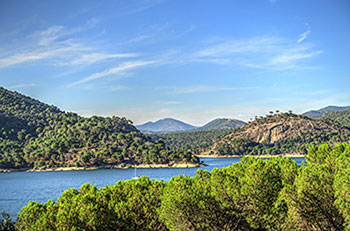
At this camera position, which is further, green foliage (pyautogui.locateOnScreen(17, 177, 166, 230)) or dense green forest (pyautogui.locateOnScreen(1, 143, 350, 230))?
dense green forest (pyautogui.locateOnScreen(1, 143, 350, 230))

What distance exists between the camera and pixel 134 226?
29094 mm

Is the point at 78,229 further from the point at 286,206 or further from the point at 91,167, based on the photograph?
the point at 91,167

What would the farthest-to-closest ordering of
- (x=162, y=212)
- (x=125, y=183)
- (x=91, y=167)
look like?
(x=91, y=167) → (x=125, y=183) → (x=162, y=212)

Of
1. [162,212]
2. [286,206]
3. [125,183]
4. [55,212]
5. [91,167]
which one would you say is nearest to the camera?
[55,212]

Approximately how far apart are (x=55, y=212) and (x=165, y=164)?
162 m

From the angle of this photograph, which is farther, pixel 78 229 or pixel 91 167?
pixel 91 167

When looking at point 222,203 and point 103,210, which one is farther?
point 222,203

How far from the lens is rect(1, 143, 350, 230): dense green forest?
27422 millimetres

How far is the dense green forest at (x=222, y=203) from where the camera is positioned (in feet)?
90.0

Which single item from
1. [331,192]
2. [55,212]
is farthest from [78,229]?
[331,192]

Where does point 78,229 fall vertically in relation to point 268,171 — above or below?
below

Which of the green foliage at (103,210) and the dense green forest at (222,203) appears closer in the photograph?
the green foliage at (103,210)

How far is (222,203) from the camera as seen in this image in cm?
3212

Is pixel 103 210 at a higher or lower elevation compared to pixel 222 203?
higher
